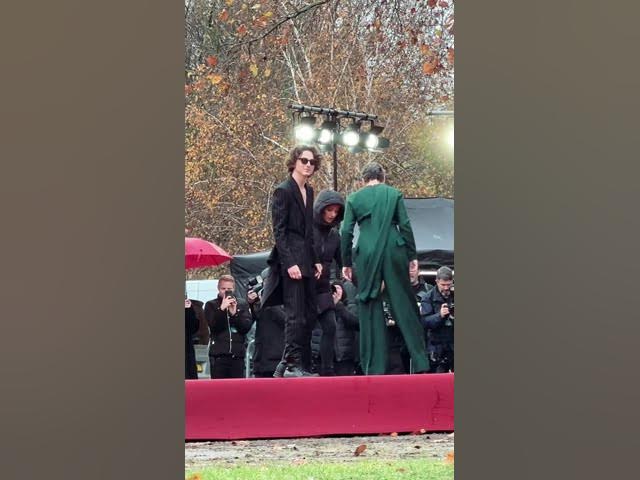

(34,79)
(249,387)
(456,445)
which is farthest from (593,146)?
(249,387)

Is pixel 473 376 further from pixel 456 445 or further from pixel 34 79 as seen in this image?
pixel 34 79

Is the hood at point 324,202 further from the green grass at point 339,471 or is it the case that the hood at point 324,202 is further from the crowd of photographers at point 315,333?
the green grass at point 339,471

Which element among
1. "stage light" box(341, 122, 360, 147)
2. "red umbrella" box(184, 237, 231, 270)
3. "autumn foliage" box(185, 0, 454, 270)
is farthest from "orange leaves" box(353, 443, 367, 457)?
"autumn foliage" box(185, 0, 454, 270)

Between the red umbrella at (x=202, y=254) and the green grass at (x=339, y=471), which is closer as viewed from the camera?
the green grass at (x=339, y=471)

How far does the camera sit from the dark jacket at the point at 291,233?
497 centimetres

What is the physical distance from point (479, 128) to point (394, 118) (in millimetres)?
13308

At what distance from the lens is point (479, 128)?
2.02m

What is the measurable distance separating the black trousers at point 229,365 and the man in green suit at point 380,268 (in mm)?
663

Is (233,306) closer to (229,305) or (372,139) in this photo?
(229,305)

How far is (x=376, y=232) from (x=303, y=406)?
92cm

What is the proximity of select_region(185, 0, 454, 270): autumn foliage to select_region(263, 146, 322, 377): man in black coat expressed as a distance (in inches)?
372

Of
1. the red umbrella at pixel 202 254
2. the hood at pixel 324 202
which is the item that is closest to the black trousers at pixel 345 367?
the hood at pixel 324 202

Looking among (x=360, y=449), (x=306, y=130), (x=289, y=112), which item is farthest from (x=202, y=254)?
(x=289, y=112)

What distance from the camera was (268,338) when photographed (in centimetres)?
527
